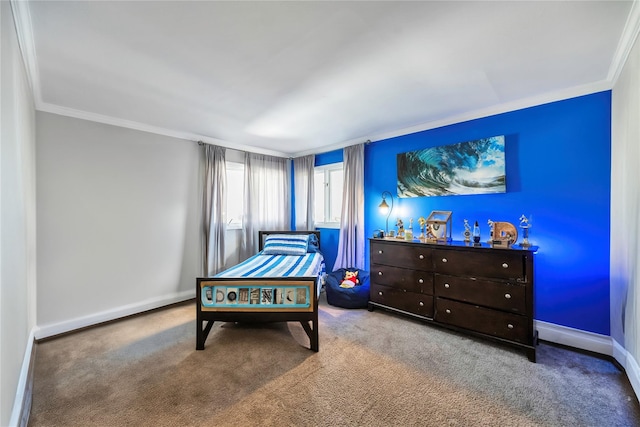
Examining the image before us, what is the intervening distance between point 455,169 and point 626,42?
158 cm

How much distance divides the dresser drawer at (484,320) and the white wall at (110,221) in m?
3.40

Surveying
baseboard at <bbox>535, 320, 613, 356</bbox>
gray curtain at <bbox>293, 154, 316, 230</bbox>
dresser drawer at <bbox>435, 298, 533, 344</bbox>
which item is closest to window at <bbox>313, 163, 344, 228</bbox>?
gray curtain at <bbox>293, 154, 316, 230</bbox>

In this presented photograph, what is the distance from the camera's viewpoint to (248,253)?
4512mm

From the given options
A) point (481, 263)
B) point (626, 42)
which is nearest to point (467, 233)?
point (481, 263)

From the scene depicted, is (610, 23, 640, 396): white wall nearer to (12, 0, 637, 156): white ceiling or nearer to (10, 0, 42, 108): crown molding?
(12, 0, 637, 156): white ceiling

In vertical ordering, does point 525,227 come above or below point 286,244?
above

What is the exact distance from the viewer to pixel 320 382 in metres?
1.99

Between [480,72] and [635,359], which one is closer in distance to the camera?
[635,359]

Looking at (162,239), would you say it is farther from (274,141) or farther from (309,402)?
(309,402)

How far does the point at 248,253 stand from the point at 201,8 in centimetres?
357

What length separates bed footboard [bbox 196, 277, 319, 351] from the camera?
2.50 m

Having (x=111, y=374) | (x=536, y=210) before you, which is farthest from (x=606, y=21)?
(x=111, y=374)

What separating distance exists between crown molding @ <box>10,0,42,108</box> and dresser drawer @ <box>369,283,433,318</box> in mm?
3673

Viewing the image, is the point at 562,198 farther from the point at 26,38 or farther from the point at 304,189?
the point at 26,38
